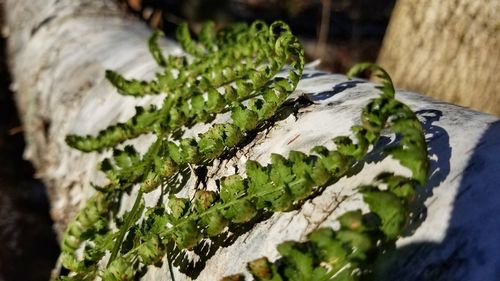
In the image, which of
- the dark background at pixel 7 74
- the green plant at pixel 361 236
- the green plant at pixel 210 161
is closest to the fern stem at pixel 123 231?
the green plant at pixel 210 161

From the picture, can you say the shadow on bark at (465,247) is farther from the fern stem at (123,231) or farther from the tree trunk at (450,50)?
the tree trunk at (450,50)

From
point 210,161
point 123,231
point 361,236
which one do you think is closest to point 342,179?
point 361,236

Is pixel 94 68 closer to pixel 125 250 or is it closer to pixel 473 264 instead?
pixel 125 250

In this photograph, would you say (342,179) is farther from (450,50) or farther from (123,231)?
(450,50)

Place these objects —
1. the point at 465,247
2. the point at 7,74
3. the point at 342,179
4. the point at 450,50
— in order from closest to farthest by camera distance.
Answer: the point at 465,247 < the point at 342,179 < the point at 450,50 < the point at 7,74

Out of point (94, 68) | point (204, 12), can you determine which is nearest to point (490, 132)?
point (94, 68)
